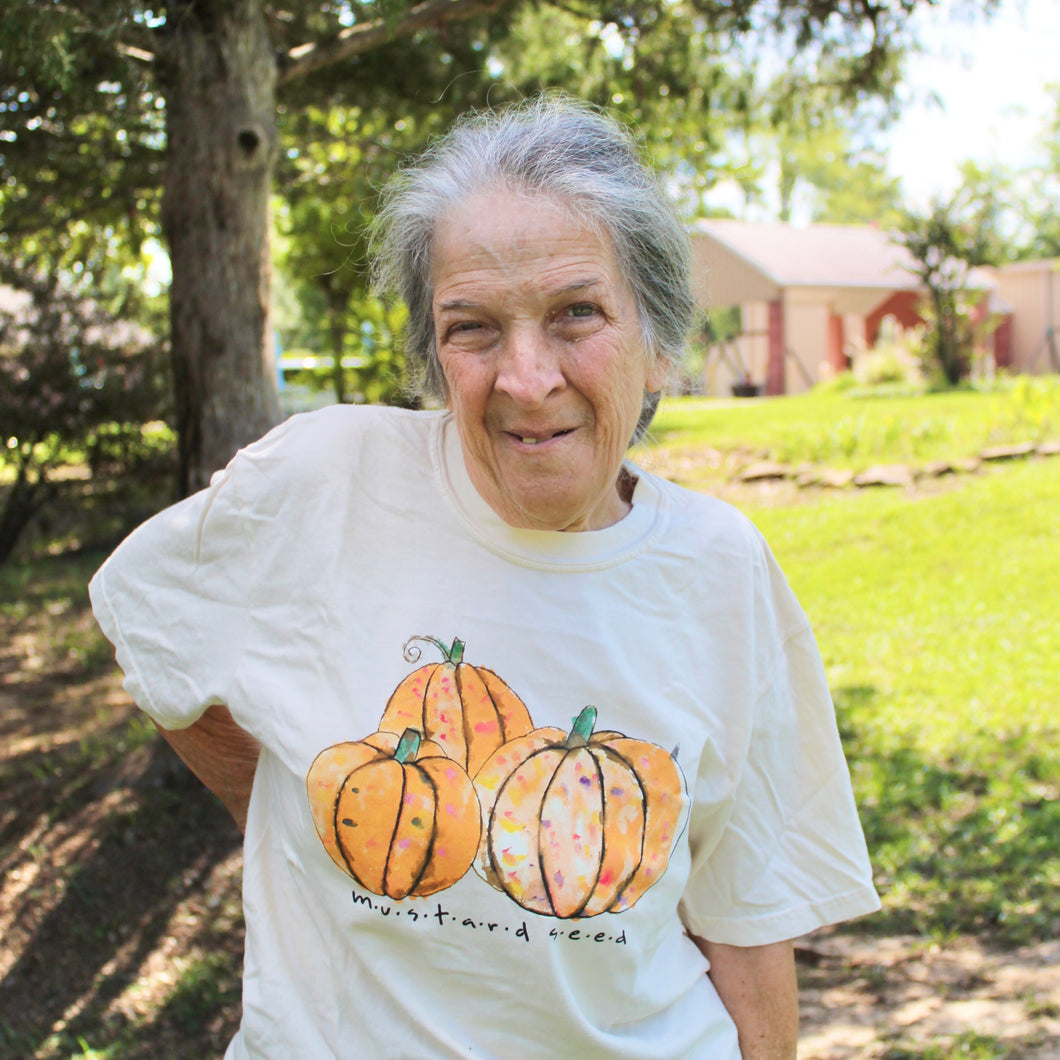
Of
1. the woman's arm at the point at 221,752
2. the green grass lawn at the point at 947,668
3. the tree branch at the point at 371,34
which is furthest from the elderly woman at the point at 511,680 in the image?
the tree branch at the point at 371,34

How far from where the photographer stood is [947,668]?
5781mm

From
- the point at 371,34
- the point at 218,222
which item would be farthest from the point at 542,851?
the point at 371,34

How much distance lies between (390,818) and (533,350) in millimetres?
657

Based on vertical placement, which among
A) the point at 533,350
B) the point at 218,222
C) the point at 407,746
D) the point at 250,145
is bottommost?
the point at 407,746

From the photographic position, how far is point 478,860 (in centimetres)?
144

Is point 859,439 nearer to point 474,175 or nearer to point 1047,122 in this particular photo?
point 474,175

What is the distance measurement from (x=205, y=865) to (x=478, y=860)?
2918 millimetres

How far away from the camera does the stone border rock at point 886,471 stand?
9.99 m

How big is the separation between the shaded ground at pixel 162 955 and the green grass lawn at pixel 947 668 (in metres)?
0.28

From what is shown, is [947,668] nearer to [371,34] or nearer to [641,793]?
[371,34]

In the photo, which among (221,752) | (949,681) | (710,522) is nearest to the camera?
(710,522)

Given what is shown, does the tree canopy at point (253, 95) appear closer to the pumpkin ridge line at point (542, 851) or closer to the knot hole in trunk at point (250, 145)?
the knot hole in trunk at point (250, 145)

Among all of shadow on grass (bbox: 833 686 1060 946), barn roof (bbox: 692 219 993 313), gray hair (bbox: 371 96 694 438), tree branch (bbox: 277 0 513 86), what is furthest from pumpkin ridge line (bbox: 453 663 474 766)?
barn roof (bbox: 692 219 993 313)

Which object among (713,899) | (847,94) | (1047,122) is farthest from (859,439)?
(1047,122)
